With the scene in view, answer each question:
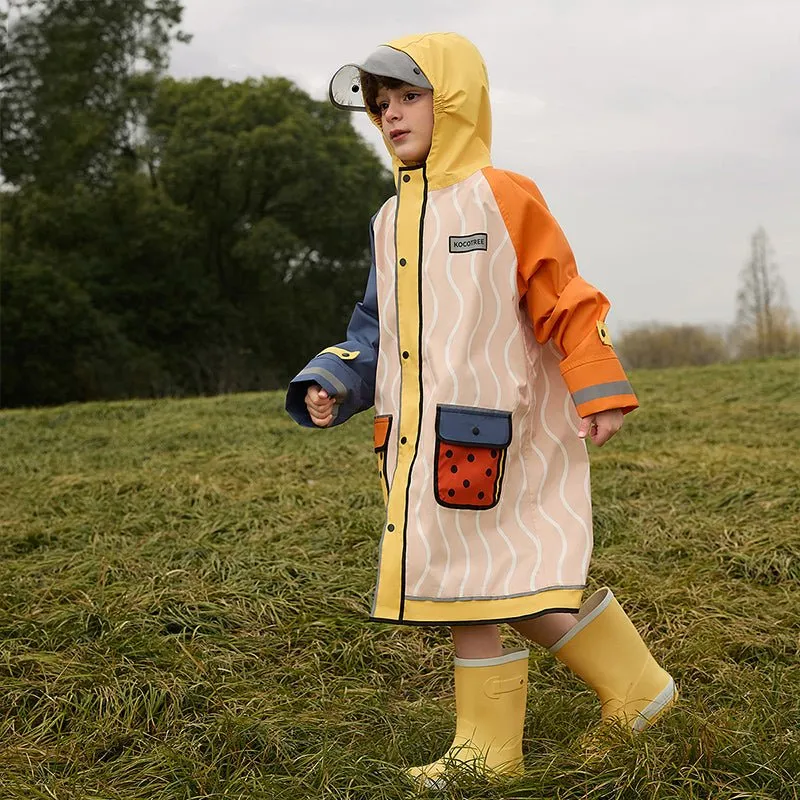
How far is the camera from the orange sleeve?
1.84 meters

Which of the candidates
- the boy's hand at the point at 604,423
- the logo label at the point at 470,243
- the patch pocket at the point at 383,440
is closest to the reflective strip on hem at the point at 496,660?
the patch pocket at the point at 383,440

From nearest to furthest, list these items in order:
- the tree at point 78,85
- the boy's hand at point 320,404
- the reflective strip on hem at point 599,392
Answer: the reflective strip on hem at point 599,392, the boy's hand at point 320,404, the tree at point 78,85

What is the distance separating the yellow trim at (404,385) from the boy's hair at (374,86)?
18 cm

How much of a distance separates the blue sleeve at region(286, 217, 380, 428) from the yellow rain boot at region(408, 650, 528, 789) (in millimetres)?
574

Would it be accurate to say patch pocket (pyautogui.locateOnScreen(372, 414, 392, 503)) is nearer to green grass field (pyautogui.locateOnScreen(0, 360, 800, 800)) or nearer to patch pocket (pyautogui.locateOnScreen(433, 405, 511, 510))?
patch pocket (pyautogui.locateOnScreen(433, 405, 511, 510))

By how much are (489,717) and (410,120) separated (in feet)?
3.94

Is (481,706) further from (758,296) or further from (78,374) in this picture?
(758,296)

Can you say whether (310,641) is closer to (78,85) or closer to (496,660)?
(496,660)

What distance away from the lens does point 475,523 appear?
1.90 metres

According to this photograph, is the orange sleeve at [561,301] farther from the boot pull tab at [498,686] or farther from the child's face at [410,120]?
the boot pull tab at [498,686]

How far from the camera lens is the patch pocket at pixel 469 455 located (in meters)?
1.87

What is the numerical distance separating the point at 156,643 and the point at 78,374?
55.0 ft

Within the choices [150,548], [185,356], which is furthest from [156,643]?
[185,356]

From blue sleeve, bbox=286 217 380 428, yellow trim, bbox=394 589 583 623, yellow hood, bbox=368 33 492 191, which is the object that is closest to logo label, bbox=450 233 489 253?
yellow hood, bbox=368 33 492 191
